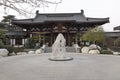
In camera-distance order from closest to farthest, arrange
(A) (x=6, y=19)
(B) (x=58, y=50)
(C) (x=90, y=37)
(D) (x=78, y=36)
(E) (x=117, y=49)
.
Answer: (B) (x=58, y=50)
(C) (x=90, y=37)
(E) (x=117, y=49)
(D) (x=78, y=36)
(A) (x=6, y=19)

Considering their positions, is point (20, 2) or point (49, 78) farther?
point (49, 78)

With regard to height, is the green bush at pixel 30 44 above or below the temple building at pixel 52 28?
below

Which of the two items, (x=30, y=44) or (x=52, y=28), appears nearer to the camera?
(x=30, y=44)

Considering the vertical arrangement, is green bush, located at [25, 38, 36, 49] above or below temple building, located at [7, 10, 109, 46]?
below

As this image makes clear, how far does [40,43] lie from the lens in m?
28.7

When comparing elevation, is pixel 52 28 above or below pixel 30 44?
above

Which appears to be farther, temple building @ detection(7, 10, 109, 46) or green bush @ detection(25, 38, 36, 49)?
temple building @ detection(7, 10, 109, 46)

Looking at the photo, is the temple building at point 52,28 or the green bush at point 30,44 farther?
the temple building at point 52,28

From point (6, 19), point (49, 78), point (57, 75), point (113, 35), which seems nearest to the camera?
point (49, 78)

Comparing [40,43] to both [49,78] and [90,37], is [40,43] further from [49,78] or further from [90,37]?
[49,78]

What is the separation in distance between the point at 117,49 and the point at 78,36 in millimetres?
6311

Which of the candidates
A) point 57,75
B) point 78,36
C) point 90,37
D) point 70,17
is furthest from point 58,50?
point 70,17

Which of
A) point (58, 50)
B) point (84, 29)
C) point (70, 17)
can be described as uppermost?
point (70, 17)

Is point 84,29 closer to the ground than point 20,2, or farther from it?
farther from it
